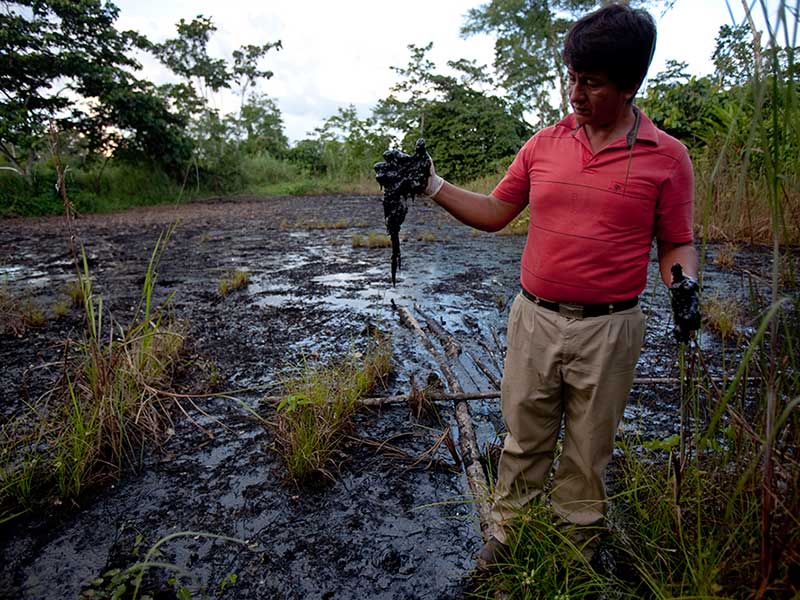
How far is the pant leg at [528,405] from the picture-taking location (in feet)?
5.36

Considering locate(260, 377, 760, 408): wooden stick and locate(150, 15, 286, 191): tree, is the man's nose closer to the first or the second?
locate(260, 377, 760, 408): wooden stick

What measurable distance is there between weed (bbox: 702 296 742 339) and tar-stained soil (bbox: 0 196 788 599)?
0.42ft

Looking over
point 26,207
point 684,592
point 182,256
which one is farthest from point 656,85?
point 26,207

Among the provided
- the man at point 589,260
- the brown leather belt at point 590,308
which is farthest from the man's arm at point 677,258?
the brown leather belt at point 590,308

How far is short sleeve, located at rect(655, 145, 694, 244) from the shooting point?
146cm

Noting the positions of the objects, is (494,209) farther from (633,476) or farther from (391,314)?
(391,314)

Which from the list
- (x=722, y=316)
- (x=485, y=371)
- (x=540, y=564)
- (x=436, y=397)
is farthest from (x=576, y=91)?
(x=722, y=316)

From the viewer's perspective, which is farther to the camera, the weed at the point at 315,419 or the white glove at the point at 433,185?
the weed at the point at 315,419

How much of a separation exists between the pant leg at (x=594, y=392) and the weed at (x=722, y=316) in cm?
269

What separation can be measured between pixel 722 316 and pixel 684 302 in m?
2.91

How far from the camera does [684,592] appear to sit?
1.35 m

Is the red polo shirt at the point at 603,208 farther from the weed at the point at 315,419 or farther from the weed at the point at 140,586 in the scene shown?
the weed at the point at 140,586

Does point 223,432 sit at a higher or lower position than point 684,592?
lower

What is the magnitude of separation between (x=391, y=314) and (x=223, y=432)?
85.7 inches
